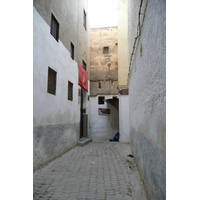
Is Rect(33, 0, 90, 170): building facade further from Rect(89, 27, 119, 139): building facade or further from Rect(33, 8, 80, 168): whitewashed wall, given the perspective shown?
Rect(89, 27, 119, 139): building facade

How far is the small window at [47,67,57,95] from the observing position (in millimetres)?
6282

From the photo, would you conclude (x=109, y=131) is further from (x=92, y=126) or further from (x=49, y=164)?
(x=49, y=164)

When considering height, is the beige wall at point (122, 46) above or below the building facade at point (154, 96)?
above

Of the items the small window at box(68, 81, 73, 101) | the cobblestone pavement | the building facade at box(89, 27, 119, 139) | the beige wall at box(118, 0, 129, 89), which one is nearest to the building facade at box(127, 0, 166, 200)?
the cobblestone pavement

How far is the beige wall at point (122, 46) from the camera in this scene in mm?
12203

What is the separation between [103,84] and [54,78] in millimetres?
7687

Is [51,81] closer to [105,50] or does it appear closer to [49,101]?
[49,101]

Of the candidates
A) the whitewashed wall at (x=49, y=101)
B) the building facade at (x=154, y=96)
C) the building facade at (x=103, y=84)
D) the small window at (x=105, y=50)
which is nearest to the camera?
the building facade at (x=154, y=96)

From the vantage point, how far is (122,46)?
487 inches

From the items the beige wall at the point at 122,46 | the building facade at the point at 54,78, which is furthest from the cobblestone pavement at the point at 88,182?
the beige wall at the point at 122,46

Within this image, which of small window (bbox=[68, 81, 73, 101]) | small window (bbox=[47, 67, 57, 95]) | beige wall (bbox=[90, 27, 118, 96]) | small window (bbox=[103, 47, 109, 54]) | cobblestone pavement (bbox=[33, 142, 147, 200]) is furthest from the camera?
small window (bbox=[103, 47, 109, 54])

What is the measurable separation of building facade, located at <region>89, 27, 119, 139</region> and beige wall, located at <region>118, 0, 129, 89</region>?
6.29 feet

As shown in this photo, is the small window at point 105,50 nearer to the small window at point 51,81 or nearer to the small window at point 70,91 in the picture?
the small window at point 70,91
